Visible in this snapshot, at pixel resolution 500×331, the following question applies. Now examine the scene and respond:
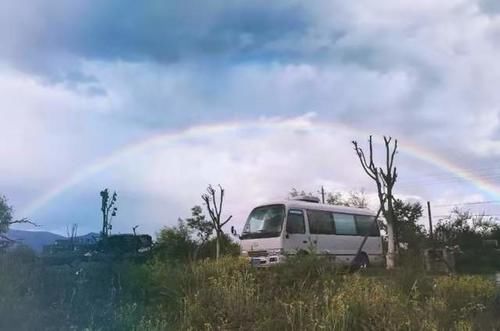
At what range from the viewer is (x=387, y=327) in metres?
6.94

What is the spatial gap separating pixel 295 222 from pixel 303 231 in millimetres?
500

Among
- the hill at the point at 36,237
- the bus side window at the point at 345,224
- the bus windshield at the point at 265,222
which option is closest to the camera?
the hill at the point at 36,237

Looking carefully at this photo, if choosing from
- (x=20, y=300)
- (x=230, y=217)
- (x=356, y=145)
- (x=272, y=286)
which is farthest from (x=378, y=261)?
(x=20, y=300)

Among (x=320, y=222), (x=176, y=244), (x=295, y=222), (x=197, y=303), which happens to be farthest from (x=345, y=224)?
(x=197, y=303)

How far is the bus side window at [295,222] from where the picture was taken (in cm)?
1903

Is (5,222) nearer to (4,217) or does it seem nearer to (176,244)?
(4,217)

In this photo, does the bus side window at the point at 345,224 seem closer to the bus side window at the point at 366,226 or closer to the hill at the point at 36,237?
the bus side window at the point at 366,226

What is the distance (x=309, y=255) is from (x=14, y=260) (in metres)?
5.66

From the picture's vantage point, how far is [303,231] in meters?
19.6

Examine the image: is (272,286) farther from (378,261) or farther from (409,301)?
(378,261)

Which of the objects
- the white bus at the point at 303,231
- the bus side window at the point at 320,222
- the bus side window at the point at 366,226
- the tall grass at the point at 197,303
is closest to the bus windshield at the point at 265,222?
the white bus at the point at 303,231

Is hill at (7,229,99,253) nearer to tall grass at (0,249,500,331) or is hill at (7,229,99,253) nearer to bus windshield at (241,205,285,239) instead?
tall grass at (0,249,500,331)

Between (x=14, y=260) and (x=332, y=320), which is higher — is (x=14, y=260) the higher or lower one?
the higher one

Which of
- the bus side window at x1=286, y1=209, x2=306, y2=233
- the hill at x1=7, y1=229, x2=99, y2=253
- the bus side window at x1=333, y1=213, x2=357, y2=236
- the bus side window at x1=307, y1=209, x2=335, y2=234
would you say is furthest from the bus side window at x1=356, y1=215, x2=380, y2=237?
the hill at x1=7, y1=229, x2=99, y2=253
